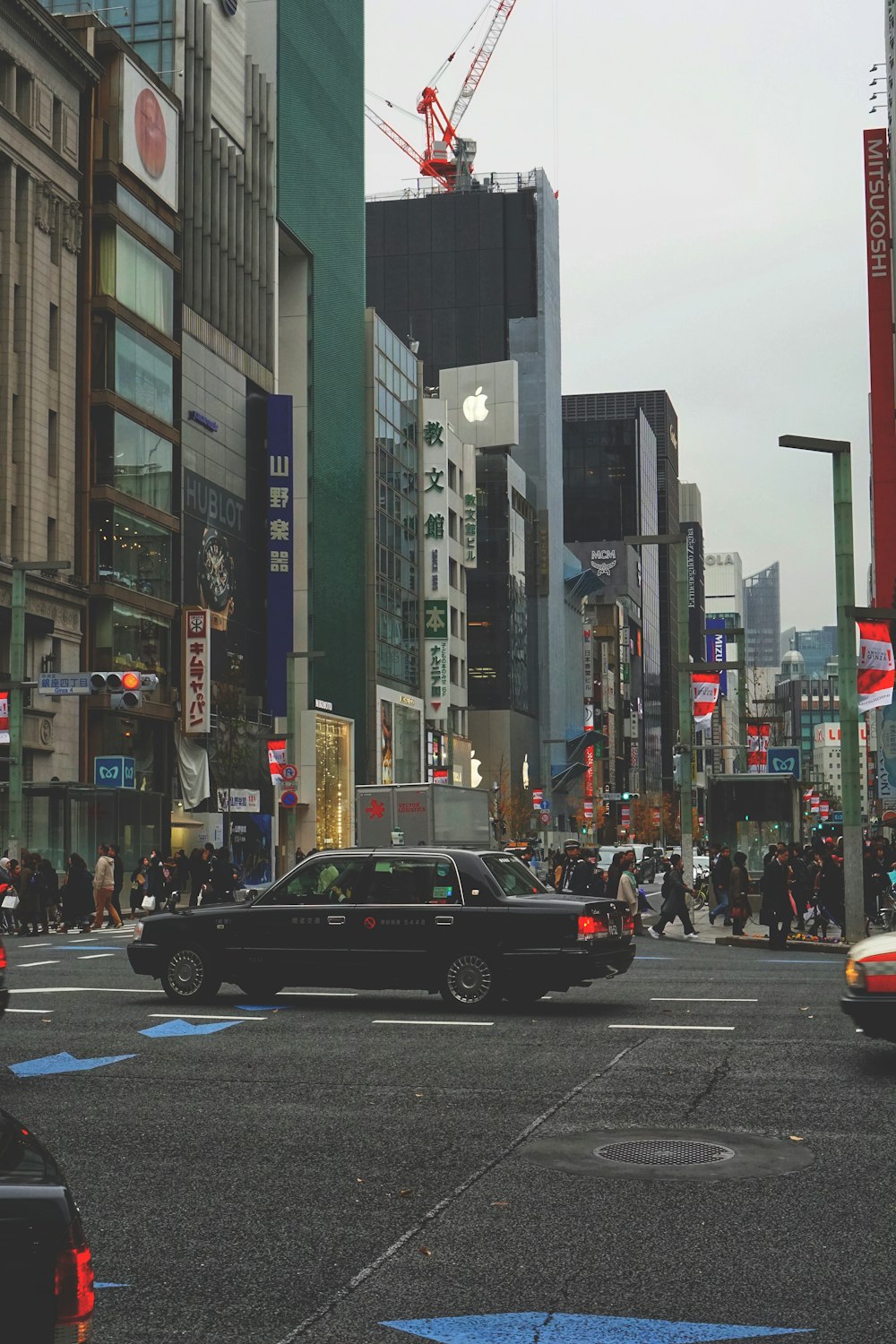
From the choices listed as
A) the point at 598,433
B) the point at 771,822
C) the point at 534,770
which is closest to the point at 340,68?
the point at 771,822

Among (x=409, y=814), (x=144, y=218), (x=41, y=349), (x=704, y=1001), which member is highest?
(x=144, y=218)

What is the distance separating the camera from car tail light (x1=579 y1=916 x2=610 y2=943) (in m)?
16.2

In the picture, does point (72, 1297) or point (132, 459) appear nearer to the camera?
point (72, 1297)

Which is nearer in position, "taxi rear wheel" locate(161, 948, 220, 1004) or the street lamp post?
"taxi rear wheel" locate(161, 948, 220, 1004)

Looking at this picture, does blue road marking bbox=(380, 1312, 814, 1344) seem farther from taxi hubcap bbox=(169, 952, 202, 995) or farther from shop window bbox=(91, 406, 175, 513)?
shop window bbox=(91, 406, 175, 513)

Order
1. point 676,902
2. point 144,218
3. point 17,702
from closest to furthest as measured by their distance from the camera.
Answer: point 676,902
point 17,702
point 144,218

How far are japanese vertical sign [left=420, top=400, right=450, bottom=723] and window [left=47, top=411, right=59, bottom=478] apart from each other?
4485 centimetres

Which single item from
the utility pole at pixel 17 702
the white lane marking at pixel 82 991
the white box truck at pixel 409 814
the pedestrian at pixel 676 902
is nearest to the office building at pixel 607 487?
the white box truck at pixel 409 814

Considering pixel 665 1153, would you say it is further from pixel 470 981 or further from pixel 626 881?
pixel 626 881

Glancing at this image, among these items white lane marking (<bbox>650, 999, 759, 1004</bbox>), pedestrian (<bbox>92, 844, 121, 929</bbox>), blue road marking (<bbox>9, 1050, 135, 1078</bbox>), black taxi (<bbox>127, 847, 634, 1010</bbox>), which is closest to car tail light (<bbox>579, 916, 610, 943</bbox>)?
black taxi (<bbox>127, 847, 634, 1010</bbox>)

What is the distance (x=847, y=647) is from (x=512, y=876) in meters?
13.7

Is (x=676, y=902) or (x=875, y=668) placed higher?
(x=875, y=668)

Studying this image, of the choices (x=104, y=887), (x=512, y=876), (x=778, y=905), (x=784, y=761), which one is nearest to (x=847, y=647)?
(x=778, y=905)

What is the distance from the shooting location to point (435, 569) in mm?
95938
